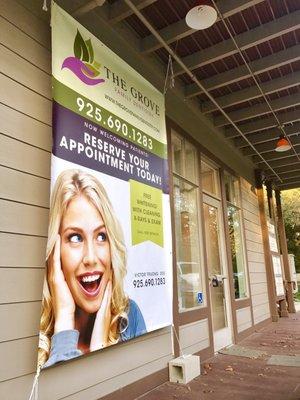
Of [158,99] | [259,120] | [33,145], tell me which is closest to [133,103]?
[158,99]

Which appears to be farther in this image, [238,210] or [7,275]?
[238,210]

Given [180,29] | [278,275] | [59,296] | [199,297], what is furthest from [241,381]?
[278,275]

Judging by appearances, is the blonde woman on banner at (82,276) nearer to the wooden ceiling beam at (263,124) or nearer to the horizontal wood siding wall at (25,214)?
the horizontal wood siding wall at (25,214)

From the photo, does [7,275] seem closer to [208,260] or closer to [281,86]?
[208,260]

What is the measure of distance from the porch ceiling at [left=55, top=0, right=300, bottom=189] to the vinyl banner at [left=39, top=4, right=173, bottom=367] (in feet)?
1.82

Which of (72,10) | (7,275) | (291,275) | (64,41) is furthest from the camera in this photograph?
(291,275)

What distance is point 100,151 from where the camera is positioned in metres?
3.03

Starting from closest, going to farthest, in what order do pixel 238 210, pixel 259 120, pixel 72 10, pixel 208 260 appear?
pixel 72 10 → pixel 208 260 → pixel 259 120 → pixel 238 210

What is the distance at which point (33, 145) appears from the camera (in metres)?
2.63

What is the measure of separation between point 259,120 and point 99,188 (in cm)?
401

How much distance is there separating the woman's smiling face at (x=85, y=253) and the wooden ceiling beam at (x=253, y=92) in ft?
10.2

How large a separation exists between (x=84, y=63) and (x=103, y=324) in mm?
2076

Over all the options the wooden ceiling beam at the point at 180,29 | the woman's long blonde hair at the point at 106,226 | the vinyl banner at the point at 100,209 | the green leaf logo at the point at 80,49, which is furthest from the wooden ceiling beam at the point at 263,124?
the woman's long blonde hair at the point at 106,226

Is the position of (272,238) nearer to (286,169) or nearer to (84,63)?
(286,169)
